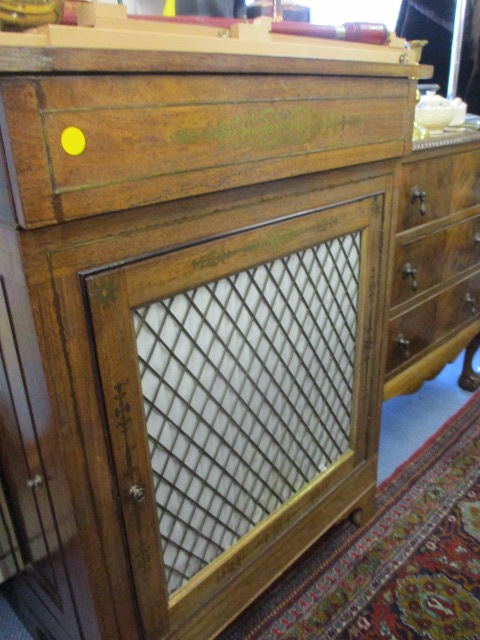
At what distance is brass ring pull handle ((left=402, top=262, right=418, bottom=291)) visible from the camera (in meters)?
1.05

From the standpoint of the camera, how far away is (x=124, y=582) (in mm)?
610

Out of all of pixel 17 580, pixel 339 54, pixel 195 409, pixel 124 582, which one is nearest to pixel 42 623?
pixel 17 580

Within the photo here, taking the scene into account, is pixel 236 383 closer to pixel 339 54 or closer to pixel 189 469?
pixel 189 469

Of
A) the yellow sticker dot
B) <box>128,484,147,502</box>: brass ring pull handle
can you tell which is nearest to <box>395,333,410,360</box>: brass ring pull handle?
<box>128,484,147,502</box>: brass ring pull handle

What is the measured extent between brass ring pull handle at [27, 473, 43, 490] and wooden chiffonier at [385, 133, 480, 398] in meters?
0.76

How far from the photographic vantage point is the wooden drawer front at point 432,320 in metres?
1.12

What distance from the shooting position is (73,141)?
0.43m

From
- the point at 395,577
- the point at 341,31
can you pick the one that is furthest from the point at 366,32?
the point at 395,577

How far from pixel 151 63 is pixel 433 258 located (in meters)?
0.87

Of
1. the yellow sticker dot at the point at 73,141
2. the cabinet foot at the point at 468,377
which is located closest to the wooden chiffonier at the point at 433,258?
the cabinet foot at the point at 468,377

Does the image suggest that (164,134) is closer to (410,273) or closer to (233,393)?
(233,393)

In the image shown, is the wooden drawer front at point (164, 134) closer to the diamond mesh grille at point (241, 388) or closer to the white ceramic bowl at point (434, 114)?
the diamond mesh grille at point (241, 388)

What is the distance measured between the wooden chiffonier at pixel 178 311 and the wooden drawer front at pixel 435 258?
0.17m

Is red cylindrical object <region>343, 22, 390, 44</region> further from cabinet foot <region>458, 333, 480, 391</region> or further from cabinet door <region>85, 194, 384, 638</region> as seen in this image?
cabinet foot <region>458, 333, 480, 391</region>
